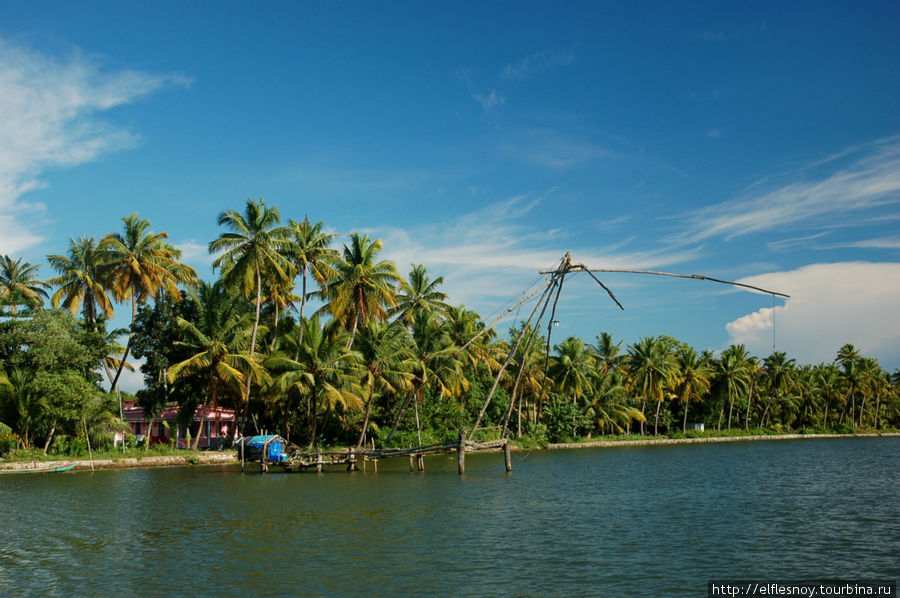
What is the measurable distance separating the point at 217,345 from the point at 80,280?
40.6ft

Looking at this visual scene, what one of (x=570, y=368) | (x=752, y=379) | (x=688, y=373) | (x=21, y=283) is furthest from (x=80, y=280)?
(x=752, y=379)

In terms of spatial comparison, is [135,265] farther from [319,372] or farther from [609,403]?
[609,403]

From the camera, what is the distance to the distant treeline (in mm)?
37781

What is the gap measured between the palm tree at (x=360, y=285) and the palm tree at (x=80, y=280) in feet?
49.5

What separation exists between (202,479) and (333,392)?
30.2ft

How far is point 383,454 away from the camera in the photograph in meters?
34.9

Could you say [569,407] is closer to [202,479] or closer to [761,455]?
[761,455]

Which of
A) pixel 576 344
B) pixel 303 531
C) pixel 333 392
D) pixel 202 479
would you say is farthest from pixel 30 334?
pixel 576 344

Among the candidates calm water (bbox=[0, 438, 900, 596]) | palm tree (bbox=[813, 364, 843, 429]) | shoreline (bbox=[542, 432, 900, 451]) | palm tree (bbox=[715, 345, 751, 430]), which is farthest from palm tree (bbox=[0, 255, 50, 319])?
palm tree (bbox=[813, 364, 843, 429])

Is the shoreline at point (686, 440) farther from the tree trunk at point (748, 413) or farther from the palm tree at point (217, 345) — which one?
the palm tree at point (217, 345)

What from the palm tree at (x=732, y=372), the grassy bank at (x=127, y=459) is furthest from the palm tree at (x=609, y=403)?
the grassy bank at (x=127, y=459)

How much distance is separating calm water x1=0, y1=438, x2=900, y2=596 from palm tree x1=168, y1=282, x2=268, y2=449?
10.0 m

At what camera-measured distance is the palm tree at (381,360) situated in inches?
1656

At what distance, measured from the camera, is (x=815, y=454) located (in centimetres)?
4819
